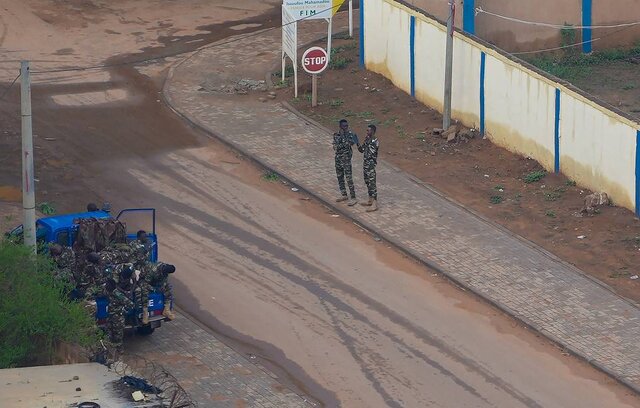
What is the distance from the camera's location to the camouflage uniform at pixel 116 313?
61.8 ft

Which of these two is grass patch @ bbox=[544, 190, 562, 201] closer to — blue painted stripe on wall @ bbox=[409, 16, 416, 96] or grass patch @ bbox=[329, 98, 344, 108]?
blue painted stripe on wall @ bbox=[409, 16, 416, 96]

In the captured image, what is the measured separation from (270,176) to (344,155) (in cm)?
221

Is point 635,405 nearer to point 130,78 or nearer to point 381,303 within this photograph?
point 381,303

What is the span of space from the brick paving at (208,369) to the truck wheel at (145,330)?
135mm

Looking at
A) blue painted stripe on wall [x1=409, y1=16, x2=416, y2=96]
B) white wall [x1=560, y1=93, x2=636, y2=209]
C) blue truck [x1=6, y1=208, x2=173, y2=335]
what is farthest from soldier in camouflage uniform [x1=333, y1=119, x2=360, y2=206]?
blue painted stripe on wall [x1=409, y1=16, x2=416, y2=96]

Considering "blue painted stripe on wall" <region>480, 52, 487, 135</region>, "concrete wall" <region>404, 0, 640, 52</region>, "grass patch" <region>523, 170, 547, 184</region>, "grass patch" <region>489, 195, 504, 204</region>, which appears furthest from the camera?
"concrete wall" <region>404, 0, 640, 52</region>

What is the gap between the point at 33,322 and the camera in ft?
58.1

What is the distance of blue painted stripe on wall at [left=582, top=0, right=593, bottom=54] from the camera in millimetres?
33000

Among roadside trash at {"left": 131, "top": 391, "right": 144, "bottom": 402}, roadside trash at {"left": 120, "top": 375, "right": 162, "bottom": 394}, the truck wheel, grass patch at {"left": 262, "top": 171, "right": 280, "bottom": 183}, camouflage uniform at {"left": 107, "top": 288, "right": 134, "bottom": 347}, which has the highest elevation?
roadside trash at {"left": 131, "top": 391, "right": 144, "bottom": 402}

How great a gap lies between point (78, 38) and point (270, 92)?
6928mm

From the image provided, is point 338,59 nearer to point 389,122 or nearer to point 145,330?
point 389,122

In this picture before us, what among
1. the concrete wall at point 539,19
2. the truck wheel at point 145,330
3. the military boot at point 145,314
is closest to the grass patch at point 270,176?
the truck wheel at point 145,330

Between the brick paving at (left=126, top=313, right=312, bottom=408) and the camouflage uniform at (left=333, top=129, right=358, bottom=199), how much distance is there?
17.1 feet

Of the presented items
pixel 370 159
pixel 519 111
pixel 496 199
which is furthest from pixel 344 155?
pixel 519 111
